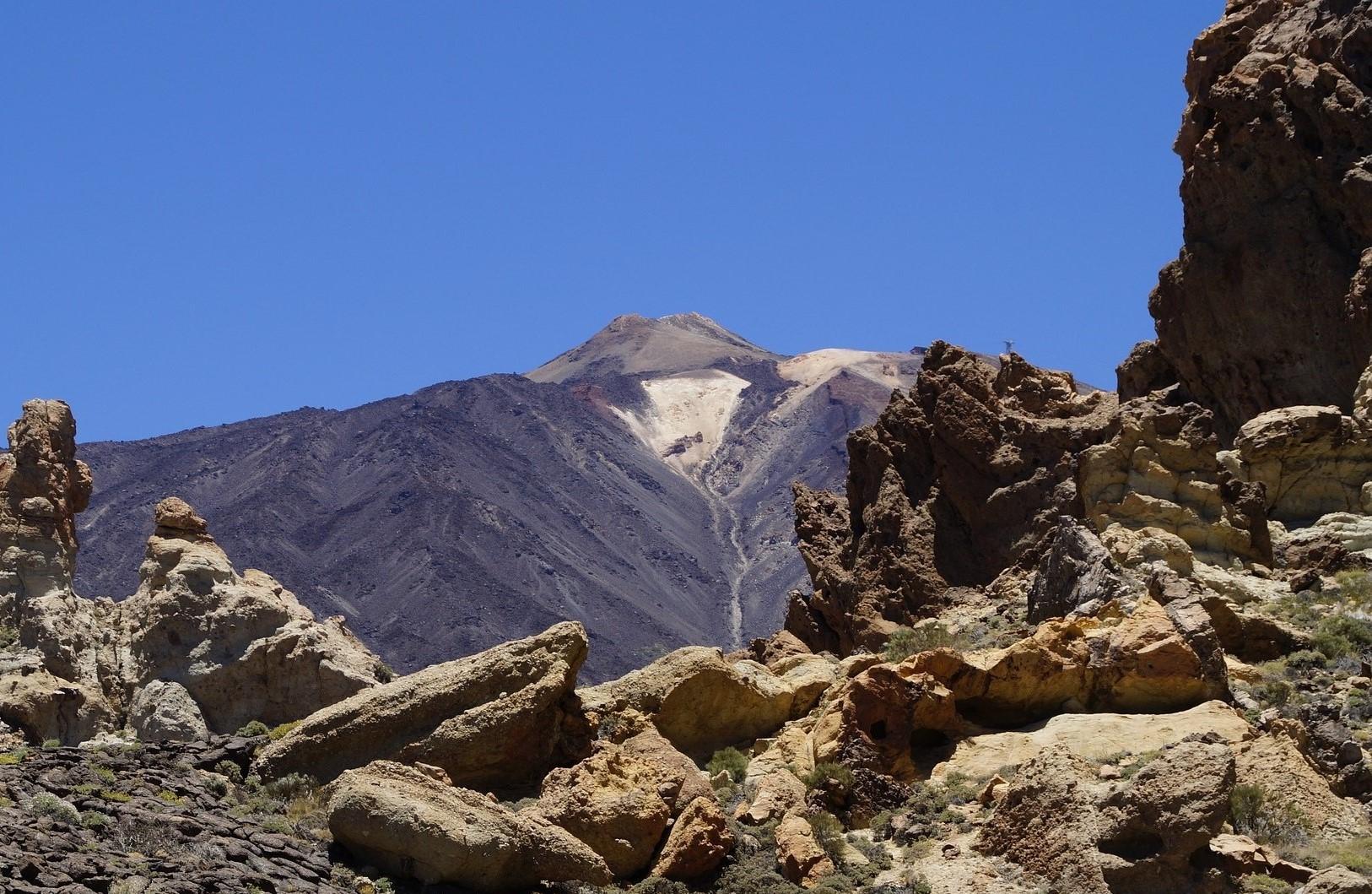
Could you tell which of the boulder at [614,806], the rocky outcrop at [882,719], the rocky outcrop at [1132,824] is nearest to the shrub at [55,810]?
the boulder at [614,806]

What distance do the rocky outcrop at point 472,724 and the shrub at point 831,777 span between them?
247 cm

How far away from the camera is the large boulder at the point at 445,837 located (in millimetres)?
18953

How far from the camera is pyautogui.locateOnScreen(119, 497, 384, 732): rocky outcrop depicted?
26688 millimetres

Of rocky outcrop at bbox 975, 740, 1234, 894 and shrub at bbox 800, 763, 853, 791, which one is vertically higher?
shrub at bbox 800, 763, 853, 791

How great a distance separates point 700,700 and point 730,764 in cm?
110

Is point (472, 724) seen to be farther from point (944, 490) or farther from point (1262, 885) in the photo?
point (944, 490)

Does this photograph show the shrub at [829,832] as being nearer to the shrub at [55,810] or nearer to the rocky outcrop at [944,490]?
the shrub at [55,810]

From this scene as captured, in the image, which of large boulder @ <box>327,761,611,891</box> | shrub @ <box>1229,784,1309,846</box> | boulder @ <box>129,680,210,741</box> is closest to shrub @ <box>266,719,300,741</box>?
boulder @ <box>129,680,210,741</box>

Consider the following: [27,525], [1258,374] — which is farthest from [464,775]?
[1258,374]

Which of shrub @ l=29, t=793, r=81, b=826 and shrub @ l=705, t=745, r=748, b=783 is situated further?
shrub @ l=705, t=745, r=748, b=783

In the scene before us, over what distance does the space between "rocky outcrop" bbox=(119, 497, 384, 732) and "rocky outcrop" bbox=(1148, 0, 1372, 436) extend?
19.4m

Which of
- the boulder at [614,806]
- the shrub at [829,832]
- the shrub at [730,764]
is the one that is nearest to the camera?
the boulder at [614,806]

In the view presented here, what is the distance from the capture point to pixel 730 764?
2334 cm

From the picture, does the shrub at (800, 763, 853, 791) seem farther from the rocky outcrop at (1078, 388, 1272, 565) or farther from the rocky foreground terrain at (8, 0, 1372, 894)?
the rocky outcrop at (1078, 388, 1272, 565)
